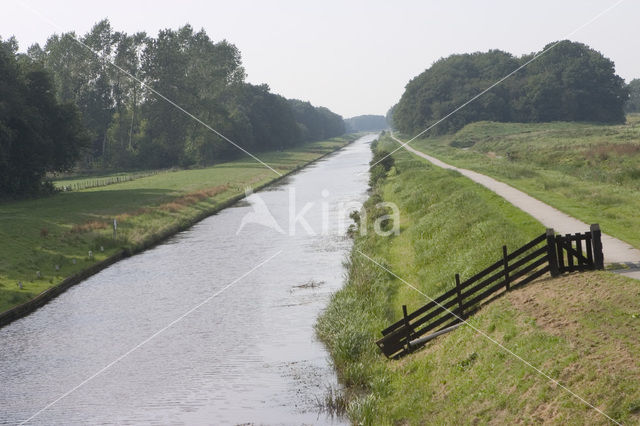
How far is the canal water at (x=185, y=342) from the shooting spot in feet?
68.9

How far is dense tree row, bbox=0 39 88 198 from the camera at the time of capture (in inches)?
2675

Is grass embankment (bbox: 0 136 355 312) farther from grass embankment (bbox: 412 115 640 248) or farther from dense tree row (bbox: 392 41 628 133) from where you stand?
dense tree row (bbox: 392 41 628 133)

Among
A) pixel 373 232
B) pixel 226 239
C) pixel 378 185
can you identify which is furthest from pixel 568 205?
pixel 378 185

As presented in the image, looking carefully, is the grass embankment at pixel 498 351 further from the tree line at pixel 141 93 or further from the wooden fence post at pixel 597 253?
the tree line at pixel 141 93

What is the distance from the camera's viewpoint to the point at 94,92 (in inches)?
5241

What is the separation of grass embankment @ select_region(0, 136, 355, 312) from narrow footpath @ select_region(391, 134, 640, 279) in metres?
24.8

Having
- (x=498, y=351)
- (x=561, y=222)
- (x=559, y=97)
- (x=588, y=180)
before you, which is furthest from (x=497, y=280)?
(x=559, y=97)

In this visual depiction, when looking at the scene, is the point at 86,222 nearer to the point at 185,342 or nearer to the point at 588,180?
the point at 185,342

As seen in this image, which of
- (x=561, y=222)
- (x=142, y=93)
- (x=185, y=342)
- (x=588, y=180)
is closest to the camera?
(x=185, y=342)

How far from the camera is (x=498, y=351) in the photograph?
59.6ft

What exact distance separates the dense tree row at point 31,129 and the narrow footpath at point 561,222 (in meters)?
44.7

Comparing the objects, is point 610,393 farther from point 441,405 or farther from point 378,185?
point 378,185

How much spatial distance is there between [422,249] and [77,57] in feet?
359

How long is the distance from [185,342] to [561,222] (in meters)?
16.3
